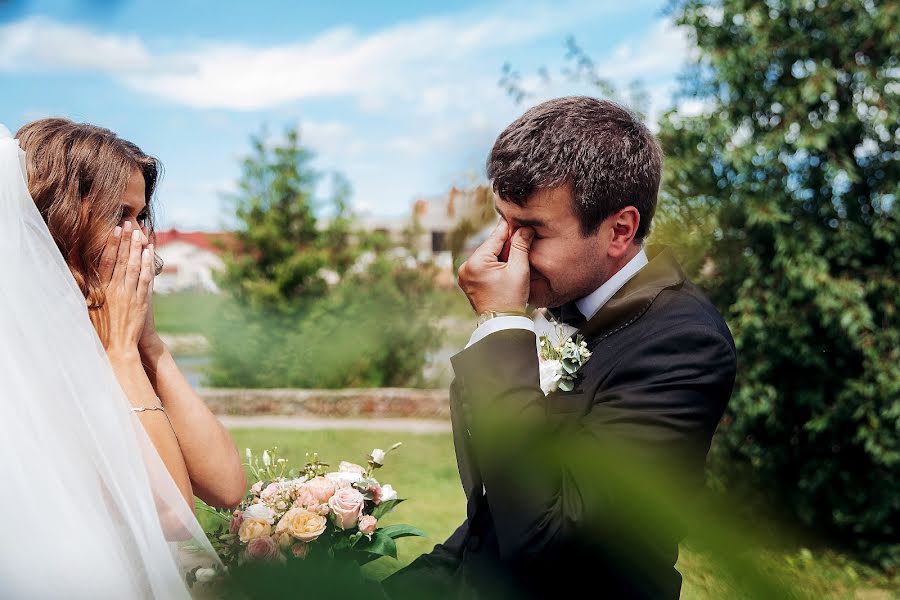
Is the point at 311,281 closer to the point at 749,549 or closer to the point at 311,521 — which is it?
the point at 311,521

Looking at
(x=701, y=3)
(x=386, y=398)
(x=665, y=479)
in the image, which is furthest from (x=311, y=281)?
(x=665, y=479)

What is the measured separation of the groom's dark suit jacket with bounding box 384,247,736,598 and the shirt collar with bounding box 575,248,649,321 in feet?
0.15

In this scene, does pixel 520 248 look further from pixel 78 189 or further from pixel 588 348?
pixel 78 189

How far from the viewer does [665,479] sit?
398 mm

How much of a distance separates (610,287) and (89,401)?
1296 millimetres

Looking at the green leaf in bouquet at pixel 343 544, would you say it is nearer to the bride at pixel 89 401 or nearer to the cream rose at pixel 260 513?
the cream rose at pixel 260 513

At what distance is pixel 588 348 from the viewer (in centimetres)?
206

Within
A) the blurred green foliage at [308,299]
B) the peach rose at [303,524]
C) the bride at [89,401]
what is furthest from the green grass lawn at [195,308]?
the peach rose at [303,524]

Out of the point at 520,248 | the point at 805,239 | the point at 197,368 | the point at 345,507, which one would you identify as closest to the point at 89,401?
the point at 345,507

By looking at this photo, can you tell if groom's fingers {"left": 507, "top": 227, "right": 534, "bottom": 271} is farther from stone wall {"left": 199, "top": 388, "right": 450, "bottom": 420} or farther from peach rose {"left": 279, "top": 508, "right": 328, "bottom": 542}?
stone wall {"left": 199, "top": 388, "right": 450, "bottom": 420}

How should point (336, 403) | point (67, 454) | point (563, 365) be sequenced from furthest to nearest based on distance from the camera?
point (336, 403)
point (563, 365)
point (67, 454)

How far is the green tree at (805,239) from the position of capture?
5.39 metres

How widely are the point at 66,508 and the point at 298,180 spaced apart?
1109 centimetres

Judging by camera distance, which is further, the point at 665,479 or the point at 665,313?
the point at 665,313
